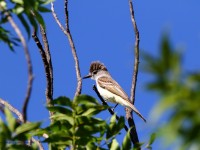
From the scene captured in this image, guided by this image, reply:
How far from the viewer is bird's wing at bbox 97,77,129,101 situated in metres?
12.7

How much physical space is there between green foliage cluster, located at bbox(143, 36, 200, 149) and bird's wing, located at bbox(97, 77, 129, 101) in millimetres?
11488

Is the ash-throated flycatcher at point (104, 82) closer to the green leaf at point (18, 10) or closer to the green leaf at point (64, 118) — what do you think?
the green leaf at point (64, 118)

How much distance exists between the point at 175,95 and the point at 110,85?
1247 centimetres

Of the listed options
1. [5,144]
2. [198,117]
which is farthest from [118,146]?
[198,117]

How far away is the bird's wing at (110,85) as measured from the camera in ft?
41.7

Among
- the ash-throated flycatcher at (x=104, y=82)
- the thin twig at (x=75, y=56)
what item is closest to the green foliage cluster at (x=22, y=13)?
the thin twig at (x=75, y=56)

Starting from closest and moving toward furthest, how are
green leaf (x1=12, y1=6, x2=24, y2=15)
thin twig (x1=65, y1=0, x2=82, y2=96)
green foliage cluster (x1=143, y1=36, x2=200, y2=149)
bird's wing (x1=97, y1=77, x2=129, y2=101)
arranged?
green foliage cluster (x1=143, y1=36, x2=200, y2=149)
green leaf (x1=12, y1=6, x2=24, y2=15)
thin twig (x1=65, y1=0, x2=82, y2=96)
bird's wing (x1=97, y1=77, x2=129, y2=101)

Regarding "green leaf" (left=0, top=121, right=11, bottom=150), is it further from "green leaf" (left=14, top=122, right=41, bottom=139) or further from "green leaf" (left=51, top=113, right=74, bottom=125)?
"green leaf" (left=51, top=113, right=74, bottom=125)

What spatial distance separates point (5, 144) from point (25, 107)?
330 mm

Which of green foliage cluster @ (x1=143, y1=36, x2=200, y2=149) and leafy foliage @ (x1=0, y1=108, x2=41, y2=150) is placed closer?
green foliage cluster @ (x1=143, y1=36, x2=200, y2=149)

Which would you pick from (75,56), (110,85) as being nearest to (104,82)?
(110,85)

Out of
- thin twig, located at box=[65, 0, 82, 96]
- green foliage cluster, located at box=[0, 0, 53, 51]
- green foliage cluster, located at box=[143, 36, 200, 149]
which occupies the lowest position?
green foliage cluster, located at box=[143, 36, 200, 149]

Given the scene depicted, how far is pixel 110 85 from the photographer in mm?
13320

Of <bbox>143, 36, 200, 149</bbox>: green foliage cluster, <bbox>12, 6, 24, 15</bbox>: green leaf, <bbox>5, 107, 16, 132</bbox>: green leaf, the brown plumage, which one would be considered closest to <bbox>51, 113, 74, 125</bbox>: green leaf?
<bbox>5, 107, 16, 132</bbox>: green leaf
